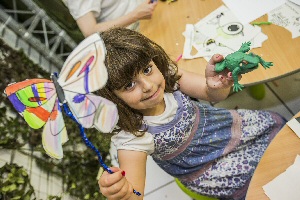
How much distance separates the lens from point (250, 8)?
5.37 ft

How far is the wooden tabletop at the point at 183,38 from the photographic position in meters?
1.44

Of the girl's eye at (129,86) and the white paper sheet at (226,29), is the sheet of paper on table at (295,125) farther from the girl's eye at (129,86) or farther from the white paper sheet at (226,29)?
the girl's eye at (129,86)

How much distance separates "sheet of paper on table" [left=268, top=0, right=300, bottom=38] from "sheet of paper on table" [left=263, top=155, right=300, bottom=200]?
0.64 m

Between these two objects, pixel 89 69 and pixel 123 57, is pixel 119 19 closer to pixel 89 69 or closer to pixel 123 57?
pixel 123 57

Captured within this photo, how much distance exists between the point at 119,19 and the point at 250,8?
0.61 metres

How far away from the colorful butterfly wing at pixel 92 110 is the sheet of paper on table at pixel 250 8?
3.39 feet

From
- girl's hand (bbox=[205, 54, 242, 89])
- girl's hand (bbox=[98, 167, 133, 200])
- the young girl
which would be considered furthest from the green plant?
girl's hand (bbox=[205, 54, 242, 89])

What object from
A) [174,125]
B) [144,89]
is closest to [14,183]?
[174,125]

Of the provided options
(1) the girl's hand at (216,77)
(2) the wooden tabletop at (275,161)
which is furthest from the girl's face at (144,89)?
(2) the wooden tabletop at (275,161)

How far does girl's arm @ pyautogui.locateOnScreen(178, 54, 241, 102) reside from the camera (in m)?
1.15

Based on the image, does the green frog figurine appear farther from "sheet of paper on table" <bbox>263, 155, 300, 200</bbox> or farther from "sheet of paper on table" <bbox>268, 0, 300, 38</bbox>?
"sheet of paper on table" <bbox>268, 0, 300, 38</bbox>

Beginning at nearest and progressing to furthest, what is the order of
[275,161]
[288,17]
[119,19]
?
[275,161] → [288,17] → [119,19]

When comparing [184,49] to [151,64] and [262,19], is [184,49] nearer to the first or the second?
[262,19]

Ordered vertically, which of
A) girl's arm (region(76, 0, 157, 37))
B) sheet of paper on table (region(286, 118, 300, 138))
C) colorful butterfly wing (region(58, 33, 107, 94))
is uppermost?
colorful butterfly wing (region(58, 33, 107, 94))
